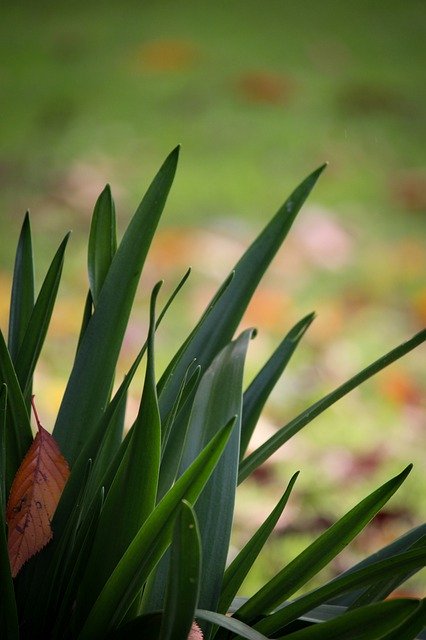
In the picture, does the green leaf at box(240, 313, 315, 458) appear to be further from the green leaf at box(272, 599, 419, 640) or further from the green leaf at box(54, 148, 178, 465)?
the green leaf at box(272, 599, 419, 640)

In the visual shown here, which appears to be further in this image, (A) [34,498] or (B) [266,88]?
(B) [266,88]

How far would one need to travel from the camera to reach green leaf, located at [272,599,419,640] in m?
0.59

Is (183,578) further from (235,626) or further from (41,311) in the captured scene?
(41,311)

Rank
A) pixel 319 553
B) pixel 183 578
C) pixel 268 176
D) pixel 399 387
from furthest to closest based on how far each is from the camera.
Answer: pixel 268 176, pixel 399 387, pixel 319 553, pixel 183 578

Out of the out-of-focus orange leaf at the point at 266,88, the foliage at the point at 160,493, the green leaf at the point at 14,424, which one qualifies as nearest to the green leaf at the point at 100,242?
the foliage at the point at 160,493

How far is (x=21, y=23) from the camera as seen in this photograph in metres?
4.52

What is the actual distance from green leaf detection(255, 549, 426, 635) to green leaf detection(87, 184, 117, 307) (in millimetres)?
308

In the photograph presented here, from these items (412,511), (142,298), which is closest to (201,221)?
(142,298)

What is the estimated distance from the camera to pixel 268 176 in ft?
10.9

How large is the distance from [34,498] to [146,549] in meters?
0.14

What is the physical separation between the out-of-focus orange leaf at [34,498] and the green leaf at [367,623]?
0.70 feet

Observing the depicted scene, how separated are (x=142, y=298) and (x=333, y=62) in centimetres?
212

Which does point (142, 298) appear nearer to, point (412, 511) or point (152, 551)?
point (412, 511)

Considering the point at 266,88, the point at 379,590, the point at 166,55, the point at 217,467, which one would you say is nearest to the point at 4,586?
the point at 217,467
